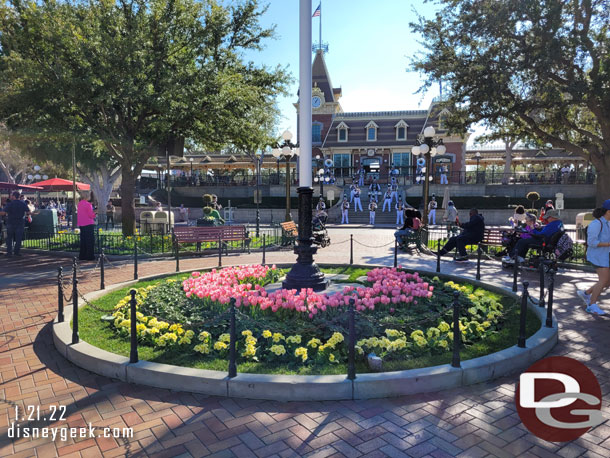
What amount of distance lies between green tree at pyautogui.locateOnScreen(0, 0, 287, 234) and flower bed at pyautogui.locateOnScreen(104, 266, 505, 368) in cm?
783

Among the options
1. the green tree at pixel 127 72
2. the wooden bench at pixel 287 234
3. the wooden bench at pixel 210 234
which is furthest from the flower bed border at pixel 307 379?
the wooden bench at pixel 287 234

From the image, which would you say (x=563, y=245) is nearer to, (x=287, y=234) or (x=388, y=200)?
(x=287, y=234)

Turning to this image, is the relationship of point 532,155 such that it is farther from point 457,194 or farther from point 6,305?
point 6,305

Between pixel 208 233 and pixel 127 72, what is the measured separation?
A: 551 centimetres

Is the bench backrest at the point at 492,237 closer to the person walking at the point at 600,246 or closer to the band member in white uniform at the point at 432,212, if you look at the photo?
the person walking at the point at 600,246

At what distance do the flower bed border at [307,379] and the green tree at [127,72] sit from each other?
986 cm

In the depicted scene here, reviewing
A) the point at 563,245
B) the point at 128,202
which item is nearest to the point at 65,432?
the point at 563,245

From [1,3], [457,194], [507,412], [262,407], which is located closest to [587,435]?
[507,412]

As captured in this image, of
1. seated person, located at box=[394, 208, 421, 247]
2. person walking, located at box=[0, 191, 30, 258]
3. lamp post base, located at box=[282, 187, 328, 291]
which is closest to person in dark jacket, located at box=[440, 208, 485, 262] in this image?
seated person, located at box=[394, 208, 421, 247]

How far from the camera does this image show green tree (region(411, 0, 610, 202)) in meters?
15.5

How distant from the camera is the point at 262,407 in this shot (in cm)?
385

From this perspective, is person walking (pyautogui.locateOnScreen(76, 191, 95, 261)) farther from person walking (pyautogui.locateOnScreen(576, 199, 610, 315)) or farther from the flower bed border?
person walking (pyautogui.locateOnScreen(576, 199, 610, 315))

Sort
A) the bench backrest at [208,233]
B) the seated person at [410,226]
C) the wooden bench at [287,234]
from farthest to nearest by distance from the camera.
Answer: the wooden bench at [287,234] → the seated person at [410,226] → the bench backrest at [208,233]

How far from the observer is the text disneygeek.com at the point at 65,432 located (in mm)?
3348
